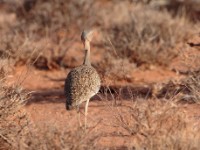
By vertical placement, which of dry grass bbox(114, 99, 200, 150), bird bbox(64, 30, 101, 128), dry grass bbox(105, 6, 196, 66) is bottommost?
dry grass bbox(105, 6, 196, 66)

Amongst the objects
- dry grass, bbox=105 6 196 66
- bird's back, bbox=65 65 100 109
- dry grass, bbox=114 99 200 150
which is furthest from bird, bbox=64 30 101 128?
dry grass, bbox=105 6 196 66

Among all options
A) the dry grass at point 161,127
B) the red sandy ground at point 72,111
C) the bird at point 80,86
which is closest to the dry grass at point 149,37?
the red sandy ground at point 72,111

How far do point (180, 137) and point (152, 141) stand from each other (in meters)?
0.24

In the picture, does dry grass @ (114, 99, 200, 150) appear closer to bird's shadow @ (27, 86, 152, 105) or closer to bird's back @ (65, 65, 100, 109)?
bird's back @ (65, 65, 100, 109)

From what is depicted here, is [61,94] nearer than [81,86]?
No

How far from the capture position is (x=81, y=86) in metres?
6.49

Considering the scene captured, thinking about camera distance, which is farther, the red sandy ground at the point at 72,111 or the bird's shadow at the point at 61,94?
the bird's shadow at the point at 61,94

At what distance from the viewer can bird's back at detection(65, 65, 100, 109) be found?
6383 mm

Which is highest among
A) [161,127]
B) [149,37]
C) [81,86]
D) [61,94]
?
[161,127]

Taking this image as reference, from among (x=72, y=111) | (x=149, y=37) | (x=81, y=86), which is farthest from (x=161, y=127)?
(x=149, y=37)

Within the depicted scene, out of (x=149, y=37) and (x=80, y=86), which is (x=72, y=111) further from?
(x=149, y=37)

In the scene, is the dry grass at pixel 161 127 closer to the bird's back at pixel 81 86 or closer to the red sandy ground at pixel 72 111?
the red sandy ground at pixel 72 111

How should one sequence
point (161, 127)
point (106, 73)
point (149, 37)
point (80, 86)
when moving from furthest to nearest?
point (149, 37) < point (106, 73) < point (80, 86) < point (161, 127)

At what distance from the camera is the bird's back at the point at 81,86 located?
251 inches
